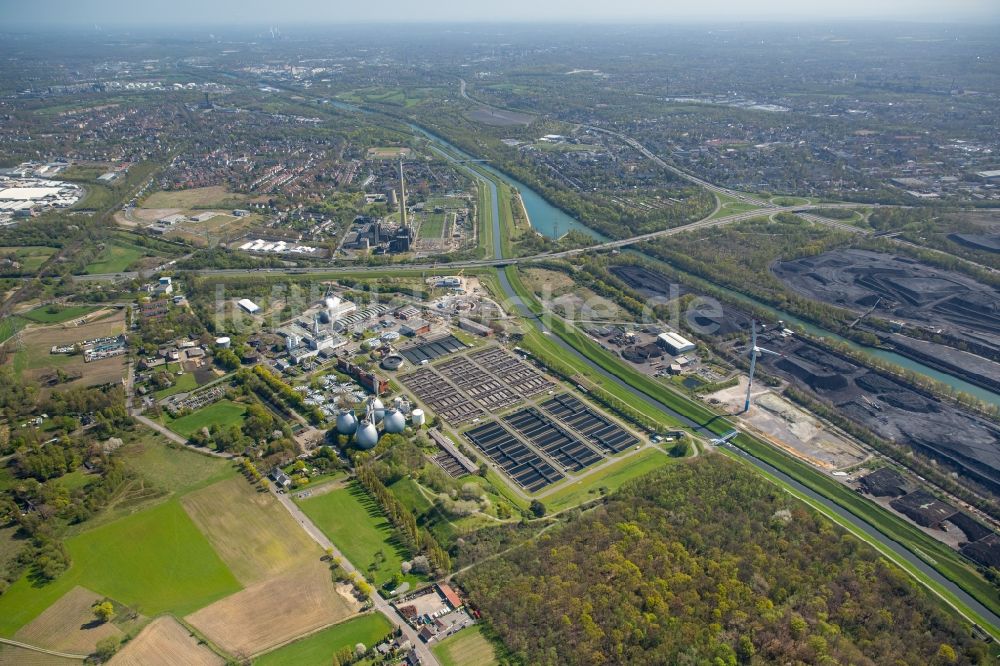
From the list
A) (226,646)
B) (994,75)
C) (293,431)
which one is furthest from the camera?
(994,75)

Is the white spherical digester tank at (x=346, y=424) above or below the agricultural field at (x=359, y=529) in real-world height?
above

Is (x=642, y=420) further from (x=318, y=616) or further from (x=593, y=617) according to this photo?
(x=318, y=616)

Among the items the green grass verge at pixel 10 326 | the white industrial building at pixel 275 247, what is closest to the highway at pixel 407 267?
the white industrial building at pixel 275 247

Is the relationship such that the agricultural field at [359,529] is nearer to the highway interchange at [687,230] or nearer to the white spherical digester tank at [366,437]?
the white spherical digester tank at [366,437]

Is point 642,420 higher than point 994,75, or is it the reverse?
point 994,75

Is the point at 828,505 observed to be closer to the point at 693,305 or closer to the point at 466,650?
the point at 466,650

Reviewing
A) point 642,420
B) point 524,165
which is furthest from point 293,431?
point 524,165
